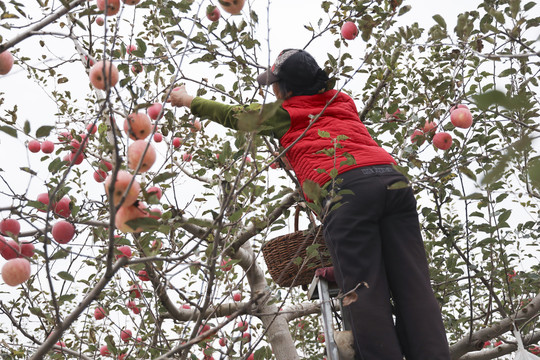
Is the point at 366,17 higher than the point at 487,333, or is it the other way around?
the point at 366,17

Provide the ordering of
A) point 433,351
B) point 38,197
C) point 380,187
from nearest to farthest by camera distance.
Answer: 1. point 433,351
2. point 380,187
3. point 38,197

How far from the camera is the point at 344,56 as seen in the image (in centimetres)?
245

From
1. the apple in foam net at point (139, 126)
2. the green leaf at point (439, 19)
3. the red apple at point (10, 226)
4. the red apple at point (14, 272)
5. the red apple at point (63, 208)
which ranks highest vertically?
the green leaf at point (439, 19)

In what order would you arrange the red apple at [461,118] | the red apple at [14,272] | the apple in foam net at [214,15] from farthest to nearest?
the apple in foam net at [214,15], the red apple at [461,118], the red apple at [14,272]

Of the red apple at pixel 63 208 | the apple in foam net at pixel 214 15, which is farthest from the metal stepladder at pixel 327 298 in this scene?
the apple in foam net at pixel 214 15

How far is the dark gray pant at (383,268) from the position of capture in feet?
5.24

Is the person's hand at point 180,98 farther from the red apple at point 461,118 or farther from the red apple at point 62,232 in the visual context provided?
the red apple at point 461,118

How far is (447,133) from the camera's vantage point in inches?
95.9

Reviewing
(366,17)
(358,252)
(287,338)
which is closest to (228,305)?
(287,338)

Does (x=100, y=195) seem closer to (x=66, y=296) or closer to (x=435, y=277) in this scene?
(x=66, y=296)

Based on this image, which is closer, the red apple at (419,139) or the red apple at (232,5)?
the red apple at (232,5)

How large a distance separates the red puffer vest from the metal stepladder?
1.32 feet

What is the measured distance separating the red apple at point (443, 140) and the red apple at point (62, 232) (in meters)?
1.75

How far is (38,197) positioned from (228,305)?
5.49 ft
